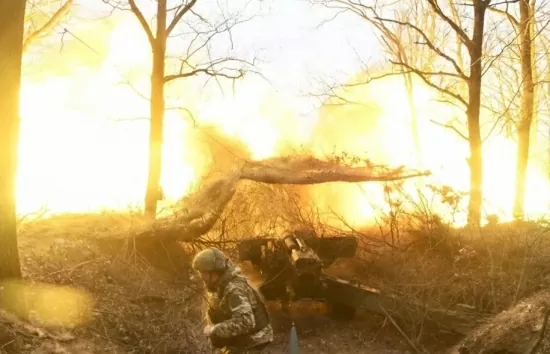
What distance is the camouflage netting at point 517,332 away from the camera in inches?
256

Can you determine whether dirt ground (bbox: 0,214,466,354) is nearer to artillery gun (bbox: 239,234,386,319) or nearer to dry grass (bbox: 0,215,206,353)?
dry grass (bbox: 0,215,206,353)

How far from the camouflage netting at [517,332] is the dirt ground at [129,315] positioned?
1.05m

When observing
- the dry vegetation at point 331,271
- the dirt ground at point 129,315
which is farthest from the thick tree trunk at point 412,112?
the dirt ground at point 129,315

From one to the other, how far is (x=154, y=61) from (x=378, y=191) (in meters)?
7.07

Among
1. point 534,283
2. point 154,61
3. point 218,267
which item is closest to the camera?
point 218,267

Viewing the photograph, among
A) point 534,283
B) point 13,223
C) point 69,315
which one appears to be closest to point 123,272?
point 69,315

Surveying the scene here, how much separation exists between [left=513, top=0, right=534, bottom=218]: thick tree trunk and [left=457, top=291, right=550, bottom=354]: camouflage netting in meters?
8.44

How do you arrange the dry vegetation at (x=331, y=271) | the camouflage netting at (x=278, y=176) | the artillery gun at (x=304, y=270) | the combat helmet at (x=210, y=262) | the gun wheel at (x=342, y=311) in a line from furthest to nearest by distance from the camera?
the camouflage netting at (x=278, y=176) < the gun wheel at (x=342, y=311) < the artillery gun at (x=304, y=270) < the dry vegetation at (x=331, y=271) < the combat helmet at (x=210, y=262)

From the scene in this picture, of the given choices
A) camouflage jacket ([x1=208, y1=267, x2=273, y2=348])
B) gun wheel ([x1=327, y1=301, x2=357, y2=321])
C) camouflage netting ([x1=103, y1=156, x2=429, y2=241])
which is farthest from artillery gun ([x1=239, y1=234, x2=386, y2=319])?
camouflage jacket ([x1=208, y1=267, x2=273, y2=348])

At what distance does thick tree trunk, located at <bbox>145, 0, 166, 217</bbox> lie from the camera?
1277 cm

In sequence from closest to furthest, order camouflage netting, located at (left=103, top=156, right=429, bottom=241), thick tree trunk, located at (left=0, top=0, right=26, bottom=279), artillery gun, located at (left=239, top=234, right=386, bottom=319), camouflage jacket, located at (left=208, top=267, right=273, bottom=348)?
1. camouflage jacket, located at (left=208, top=267, right=273, bottom=348)
2. thick tree trunk, located at (left=0, top=0, right=26, bottom=279)
3. artillery gun, located at (left=239, top=234, right=386, bottom=319)
4. camouflage netting, located at (left=103, top=156, right=429, bottom=241)

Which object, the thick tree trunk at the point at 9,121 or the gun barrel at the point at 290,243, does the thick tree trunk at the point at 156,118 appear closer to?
the gun barrel at the point at 290,243

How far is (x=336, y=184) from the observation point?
15.9 metres

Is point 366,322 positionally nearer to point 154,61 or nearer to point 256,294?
point 256,294
